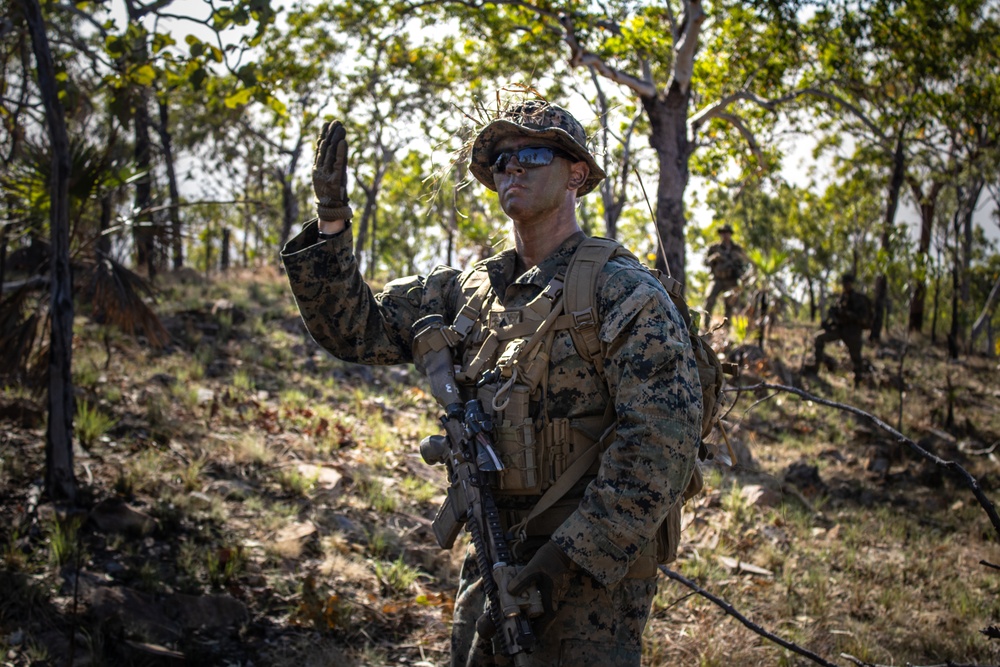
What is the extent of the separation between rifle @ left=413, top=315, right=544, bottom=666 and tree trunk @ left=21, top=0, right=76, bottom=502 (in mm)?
3387

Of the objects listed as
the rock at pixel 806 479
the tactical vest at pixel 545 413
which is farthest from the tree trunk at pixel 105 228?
the rock at pixel 806 479

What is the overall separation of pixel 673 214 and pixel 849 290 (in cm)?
604

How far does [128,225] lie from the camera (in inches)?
225

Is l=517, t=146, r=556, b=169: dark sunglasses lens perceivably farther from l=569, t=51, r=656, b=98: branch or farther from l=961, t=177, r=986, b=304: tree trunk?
l=961, t=177, r=986, b=304: tree trunk

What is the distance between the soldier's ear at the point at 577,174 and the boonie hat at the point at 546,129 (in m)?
0.02

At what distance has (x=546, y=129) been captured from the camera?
268 centimetres

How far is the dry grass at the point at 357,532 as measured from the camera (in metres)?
4.41

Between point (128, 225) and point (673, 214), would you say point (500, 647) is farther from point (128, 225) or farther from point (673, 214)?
point (673, 214)

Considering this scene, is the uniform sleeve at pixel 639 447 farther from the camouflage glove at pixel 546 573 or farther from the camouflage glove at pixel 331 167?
the camouflage glove at pixel 331 167

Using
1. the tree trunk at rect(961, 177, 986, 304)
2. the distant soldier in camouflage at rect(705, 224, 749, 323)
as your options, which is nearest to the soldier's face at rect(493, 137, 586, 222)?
the distant soldier in camouflage at rect(705, 224, 749, 323)

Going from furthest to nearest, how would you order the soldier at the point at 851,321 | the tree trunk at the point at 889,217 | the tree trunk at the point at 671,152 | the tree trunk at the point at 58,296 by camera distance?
1. the tree trunk at the point at 889,217
2. the soldier at the point at 851,321
3. the tree trunk at the point at 671,152
4. the tree trunk at the point at 58,296

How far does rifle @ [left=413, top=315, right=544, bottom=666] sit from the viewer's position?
89.4 inches

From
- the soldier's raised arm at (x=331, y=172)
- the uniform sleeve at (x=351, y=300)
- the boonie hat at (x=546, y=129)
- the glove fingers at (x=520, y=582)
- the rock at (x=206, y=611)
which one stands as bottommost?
the rock at (x=206, y=611)

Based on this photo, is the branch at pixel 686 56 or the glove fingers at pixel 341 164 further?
the branch at pixel 686 56
